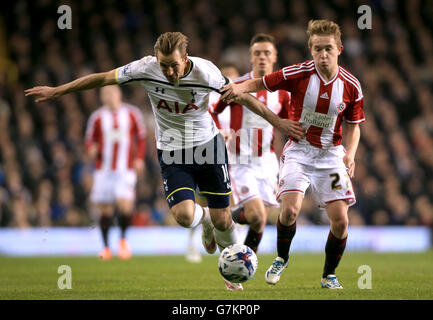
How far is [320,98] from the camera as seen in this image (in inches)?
252

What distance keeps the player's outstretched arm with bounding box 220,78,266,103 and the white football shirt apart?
0.52 feet

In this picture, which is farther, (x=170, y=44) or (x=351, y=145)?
(x=351, y=145)

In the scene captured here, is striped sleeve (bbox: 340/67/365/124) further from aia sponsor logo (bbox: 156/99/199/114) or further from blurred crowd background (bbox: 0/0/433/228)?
blurred crowd background (bbox: 0/0/433/228)

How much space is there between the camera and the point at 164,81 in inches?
247

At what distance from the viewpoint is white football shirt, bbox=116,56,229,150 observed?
628 cm

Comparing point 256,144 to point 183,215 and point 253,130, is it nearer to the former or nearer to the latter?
point 253,130

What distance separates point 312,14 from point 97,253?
9.89 m

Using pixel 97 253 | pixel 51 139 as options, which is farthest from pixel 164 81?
pixel 51 139

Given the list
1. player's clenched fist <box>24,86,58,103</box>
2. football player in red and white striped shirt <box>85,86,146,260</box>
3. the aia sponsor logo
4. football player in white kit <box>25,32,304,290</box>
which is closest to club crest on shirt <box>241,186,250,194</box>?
football player in white kit <box>25,32,304,290</box>

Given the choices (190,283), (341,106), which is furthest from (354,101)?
(190,283)

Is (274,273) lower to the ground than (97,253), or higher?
higher

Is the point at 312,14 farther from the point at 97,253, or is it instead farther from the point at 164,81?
the point at 164,81

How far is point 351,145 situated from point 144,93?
35.7 ft

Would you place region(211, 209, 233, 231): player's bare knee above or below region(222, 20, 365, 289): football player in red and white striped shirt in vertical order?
A: below
